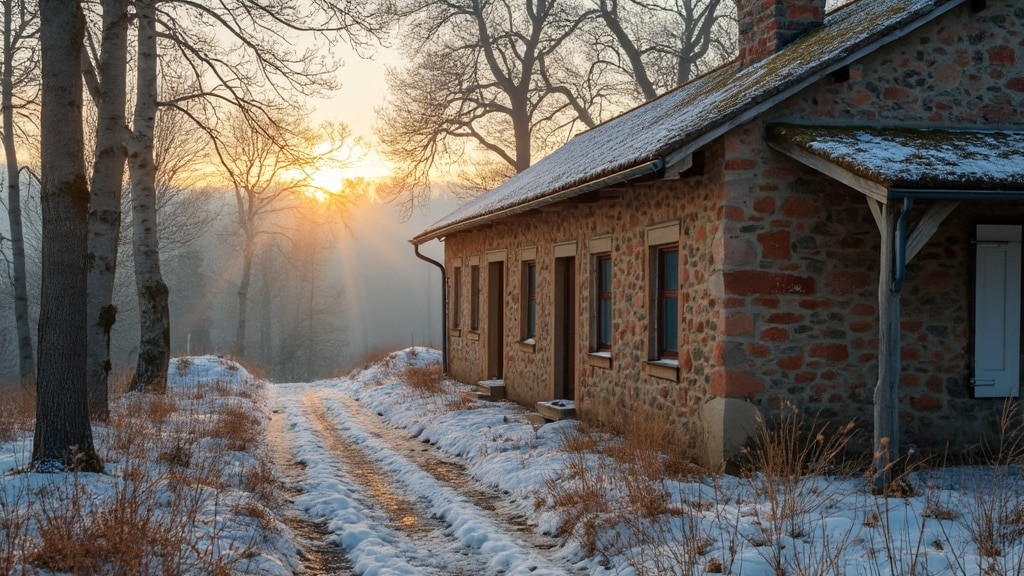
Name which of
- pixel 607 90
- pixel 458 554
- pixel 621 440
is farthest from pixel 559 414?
pixel 607 90

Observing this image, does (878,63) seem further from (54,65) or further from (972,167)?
(54,65)

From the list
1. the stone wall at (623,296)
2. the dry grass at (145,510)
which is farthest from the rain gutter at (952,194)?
the dry grass at (145,510)

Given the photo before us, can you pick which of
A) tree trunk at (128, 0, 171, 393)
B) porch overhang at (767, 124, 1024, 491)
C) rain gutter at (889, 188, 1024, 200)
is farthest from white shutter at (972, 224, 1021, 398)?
tree trunk at (128, 0, 171, 393)

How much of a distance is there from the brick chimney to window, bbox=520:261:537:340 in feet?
17.2

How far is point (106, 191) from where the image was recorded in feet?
36.6

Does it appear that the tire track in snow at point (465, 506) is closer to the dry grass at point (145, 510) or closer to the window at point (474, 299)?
the dry grass at point (145, 510)

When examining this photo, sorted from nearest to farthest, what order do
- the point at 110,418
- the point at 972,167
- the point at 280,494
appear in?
the point at 972,167 < the point at 280,494 < the point at 110,418

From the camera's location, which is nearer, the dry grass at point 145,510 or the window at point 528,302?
the dry grass at point 145,510

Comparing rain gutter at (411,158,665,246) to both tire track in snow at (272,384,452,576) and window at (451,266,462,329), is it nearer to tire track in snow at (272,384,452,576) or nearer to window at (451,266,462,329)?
window at (451,266,462,329)

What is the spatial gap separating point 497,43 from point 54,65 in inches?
845

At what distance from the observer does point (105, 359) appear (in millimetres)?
11547

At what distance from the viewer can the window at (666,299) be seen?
10.2 meters

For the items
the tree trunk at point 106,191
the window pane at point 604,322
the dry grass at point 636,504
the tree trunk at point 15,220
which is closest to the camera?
the dry grass at point 636,504

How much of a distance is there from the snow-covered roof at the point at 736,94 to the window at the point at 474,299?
4.88 metres
